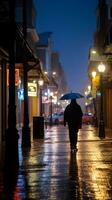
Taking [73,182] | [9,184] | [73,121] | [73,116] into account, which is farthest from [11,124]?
[73,116]

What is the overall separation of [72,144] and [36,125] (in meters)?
10.5

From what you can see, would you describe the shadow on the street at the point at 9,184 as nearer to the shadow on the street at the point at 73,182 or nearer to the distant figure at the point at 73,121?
the shadow on the street at the point at 73,182

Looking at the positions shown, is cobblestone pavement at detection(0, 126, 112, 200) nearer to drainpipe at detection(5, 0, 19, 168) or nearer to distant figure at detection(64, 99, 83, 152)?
drainpipe at detection(5, 0, 19, 168)

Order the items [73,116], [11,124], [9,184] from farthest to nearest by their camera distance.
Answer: [73,116]
[11,124]
[9,184]

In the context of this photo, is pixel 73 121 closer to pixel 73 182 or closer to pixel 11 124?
pixel 11 124

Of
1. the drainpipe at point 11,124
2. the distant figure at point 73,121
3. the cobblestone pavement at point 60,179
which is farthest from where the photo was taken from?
the distant figure at point 73,121

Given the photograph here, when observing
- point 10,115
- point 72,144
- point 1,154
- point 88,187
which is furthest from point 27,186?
point 72,144

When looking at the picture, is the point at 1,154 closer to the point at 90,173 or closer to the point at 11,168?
the point at 11,168

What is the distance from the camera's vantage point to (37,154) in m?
21.2

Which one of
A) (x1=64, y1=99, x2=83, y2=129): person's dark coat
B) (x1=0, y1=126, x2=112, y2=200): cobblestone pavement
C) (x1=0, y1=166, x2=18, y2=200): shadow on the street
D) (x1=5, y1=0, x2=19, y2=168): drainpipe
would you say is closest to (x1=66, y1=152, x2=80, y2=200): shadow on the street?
(x1=0, y1=126, x2=112, y2=200): cobblestone pavement

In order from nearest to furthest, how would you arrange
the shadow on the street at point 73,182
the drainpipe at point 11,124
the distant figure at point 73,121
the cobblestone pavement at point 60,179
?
the shadow on the street at point 73,182
the cobblestone pavement at point 60,179
the drainpipe at point 11,124
the distant figure at point 73,121

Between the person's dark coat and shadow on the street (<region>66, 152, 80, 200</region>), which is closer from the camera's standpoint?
shadow on the street (<region>66, 152, 80, 200</region>)

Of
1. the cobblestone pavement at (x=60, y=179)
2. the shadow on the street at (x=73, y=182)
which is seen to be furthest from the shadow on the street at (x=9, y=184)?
the shadow on the street at (x=73, y=182)

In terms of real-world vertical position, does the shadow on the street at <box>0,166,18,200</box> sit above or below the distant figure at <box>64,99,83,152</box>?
below
